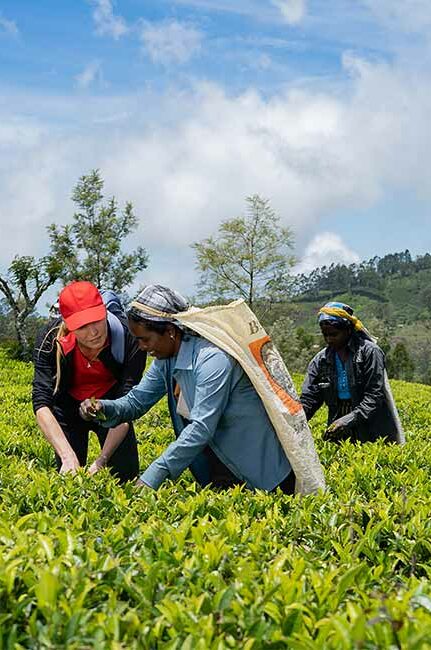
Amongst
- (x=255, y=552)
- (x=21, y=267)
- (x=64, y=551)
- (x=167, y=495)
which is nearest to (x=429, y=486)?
(x=167, y=495)

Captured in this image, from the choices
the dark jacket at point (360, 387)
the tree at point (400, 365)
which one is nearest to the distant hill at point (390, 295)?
the tree at point (400, 365)

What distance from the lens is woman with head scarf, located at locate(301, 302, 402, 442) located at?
19.8 feet

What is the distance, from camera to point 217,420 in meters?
3.89

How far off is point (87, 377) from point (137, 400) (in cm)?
69

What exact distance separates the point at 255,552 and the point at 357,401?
3465 mm

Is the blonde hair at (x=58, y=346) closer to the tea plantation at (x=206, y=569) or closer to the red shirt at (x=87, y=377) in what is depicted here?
the red shirt at (x=87, y=377)

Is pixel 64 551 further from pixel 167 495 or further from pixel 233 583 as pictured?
→ pixel 167 495

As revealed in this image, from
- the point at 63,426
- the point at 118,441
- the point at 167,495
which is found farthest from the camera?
the point at 63,426

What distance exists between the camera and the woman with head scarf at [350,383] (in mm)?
6047

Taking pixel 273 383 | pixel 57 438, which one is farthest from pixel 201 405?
pixel 57 438

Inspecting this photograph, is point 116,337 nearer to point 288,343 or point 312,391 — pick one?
point 312,391

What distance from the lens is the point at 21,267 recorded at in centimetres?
2192

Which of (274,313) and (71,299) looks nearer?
(71,299)

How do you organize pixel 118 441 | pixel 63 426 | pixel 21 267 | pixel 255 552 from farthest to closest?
pixel 21 267
pixel 63 426
pixel 118 441
pixel 255 552
